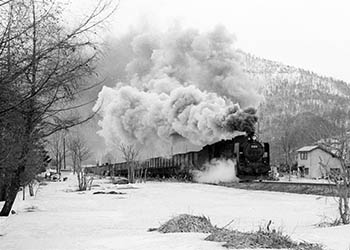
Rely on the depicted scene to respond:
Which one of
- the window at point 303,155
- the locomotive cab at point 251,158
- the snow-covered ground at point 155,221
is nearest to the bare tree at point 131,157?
the locomotive cab at point 251,158

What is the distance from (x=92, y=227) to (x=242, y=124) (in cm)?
2391

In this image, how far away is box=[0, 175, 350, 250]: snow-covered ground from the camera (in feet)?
35.9

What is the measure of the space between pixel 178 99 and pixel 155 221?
1250 inches

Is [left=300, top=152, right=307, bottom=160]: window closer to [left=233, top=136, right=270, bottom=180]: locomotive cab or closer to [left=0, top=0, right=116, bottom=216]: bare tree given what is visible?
[left=233, top=136, right=270, bottom=180]: locomotive cab

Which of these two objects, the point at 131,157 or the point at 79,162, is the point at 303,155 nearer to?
the point at 131,157

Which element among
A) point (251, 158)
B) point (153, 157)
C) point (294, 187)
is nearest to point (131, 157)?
point (153, 157)

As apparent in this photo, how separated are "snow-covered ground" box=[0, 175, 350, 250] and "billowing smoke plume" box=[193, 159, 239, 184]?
8371 mm

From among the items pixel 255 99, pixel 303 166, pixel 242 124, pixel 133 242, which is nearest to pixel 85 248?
pixel 133 242

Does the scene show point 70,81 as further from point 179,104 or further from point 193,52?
point 193,52

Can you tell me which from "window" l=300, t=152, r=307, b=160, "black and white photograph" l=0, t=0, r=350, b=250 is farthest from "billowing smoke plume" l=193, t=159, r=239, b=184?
"window" l=300, t=152, r=307, b=160

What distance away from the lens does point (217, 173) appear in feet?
124

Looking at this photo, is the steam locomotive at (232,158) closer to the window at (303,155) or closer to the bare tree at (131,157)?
the bare tree at (131,157)

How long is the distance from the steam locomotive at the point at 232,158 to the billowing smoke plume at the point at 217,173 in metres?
0.39

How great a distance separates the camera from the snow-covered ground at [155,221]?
35.9 ft
